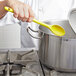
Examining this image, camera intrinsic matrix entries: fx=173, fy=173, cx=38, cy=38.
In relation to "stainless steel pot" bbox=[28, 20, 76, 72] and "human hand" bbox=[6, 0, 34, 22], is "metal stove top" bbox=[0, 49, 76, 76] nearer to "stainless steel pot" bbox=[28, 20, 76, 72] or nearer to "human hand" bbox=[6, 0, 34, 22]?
"stainless steel pot" bbox=[28, 20, 76, 72]

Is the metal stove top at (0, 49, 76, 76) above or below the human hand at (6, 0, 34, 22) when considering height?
below

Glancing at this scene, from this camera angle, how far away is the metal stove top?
2.02ft

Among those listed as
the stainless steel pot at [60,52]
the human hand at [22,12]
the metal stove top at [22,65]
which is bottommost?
the metal stove top at [22,65]

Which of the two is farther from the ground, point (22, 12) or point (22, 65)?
point (22, 12)

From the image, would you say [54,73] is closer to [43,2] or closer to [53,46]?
[53,46]

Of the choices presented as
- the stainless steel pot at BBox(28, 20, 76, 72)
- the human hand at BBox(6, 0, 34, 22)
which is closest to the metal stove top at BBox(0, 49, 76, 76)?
the stainless steel pot at BBox(28, 20, 76, 72)

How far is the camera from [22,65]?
0.67 metres

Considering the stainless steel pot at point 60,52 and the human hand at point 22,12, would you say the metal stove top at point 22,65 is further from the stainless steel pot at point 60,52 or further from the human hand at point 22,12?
the human hand at point 22,12

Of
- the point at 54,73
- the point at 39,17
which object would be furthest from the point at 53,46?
the point at 39,17

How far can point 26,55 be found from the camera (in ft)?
2.53

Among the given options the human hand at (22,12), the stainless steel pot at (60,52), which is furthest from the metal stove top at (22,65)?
the human hand at (22,12)

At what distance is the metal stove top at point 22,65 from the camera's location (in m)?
0.62

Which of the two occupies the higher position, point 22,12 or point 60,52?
point 22,12

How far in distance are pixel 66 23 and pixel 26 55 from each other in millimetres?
291
